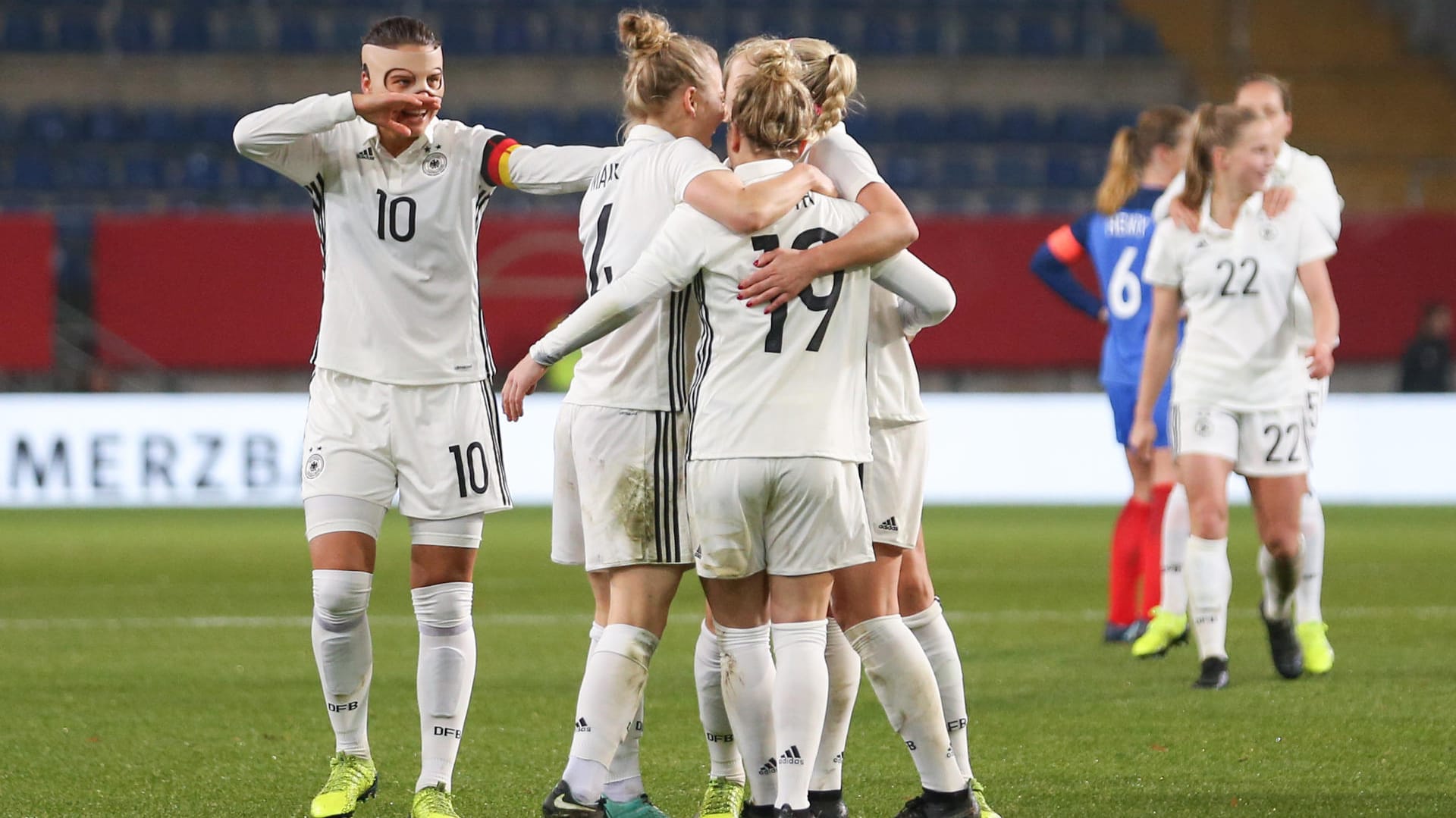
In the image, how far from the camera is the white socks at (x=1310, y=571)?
7.05m

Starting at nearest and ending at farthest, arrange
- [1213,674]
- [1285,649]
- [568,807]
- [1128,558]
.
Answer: [568,807] < [1213,674] < [1285,649] < [1128,558]

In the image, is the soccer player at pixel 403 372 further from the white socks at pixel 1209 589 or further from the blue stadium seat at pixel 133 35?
the blue stadium seat at pixel 133 35

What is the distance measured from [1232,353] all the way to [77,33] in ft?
56.2

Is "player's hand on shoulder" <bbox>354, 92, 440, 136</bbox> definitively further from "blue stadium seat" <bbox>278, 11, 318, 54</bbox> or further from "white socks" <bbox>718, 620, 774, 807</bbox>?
"blue stadium seat" <bbox>278, 11, 318, 54</bbox>

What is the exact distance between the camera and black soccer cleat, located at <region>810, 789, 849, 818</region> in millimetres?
4316

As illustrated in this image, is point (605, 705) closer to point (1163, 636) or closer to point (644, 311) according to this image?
point (644, 311)

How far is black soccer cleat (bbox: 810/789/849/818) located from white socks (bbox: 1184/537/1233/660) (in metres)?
2.57

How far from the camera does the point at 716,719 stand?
451 centimetres

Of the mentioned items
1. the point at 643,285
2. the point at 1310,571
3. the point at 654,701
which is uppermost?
the point at 643,285

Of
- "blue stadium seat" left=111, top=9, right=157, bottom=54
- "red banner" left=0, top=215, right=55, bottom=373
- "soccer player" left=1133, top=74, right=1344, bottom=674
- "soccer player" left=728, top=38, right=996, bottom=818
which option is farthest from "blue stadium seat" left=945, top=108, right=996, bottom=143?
"soccer player" left=728, top=38, right=996, bottom=818

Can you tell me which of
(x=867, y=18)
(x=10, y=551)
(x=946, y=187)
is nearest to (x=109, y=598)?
(x=10, y=551)

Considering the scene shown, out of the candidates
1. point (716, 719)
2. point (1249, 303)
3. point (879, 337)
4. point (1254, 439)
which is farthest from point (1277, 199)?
point (716, 719)

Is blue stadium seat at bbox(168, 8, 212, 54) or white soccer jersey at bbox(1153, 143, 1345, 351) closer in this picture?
white soccer jersey at bbox(1153, 143, 1345, 351)

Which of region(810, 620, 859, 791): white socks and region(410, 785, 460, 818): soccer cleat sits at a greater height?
region(810, 620, 859, 791): white socks
